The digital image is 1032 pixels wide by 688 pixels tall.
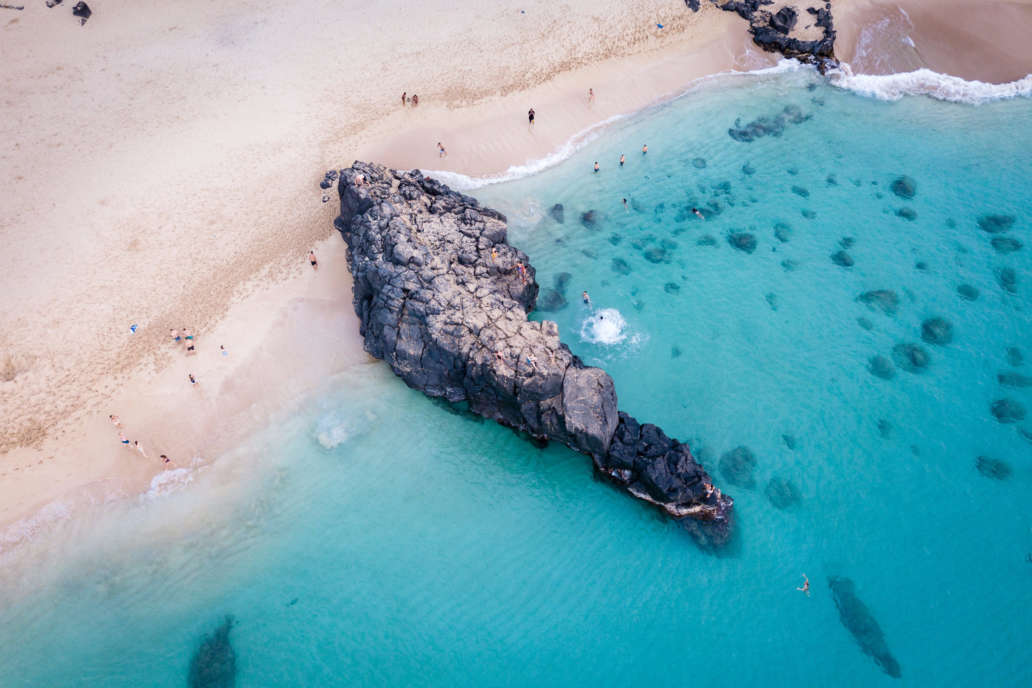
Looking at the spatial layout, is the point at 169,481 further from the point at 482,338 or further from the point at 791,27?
the point at 791,27

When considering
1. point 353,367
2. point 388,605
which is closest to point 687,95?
point 353,367

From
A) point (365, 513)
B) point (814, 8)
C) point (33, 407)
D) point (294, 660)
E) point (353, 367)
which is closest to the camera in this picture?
point (294, 660)

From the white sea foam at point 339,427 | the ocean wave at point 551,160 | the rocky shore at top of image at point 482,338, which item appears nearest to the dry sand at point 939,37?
the ocean wave at point 551,160

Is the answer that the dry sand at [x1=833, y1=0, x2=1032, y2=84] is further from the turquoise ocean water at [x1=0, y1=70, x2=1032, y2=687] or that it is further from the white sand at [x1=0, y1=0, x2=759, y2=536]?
the turquoise ocean water at [x1=0, y1=70, x2=1032, y2=687]

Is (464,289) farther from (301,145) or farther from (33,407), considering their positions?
(33,407)

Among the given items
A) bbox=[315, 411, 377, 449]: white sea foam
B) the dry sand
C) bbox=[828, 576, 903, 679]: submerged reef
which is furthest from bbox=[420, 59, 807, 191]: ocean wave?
bbox=[828, 576, 903, 679]: submerged reef

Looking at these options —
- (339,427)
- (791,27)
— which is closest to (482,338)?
(339,427)

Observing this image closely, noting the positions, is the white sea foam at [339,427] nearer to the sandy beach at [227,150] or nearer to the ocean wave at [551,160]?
the sandy beach at [227,150]
